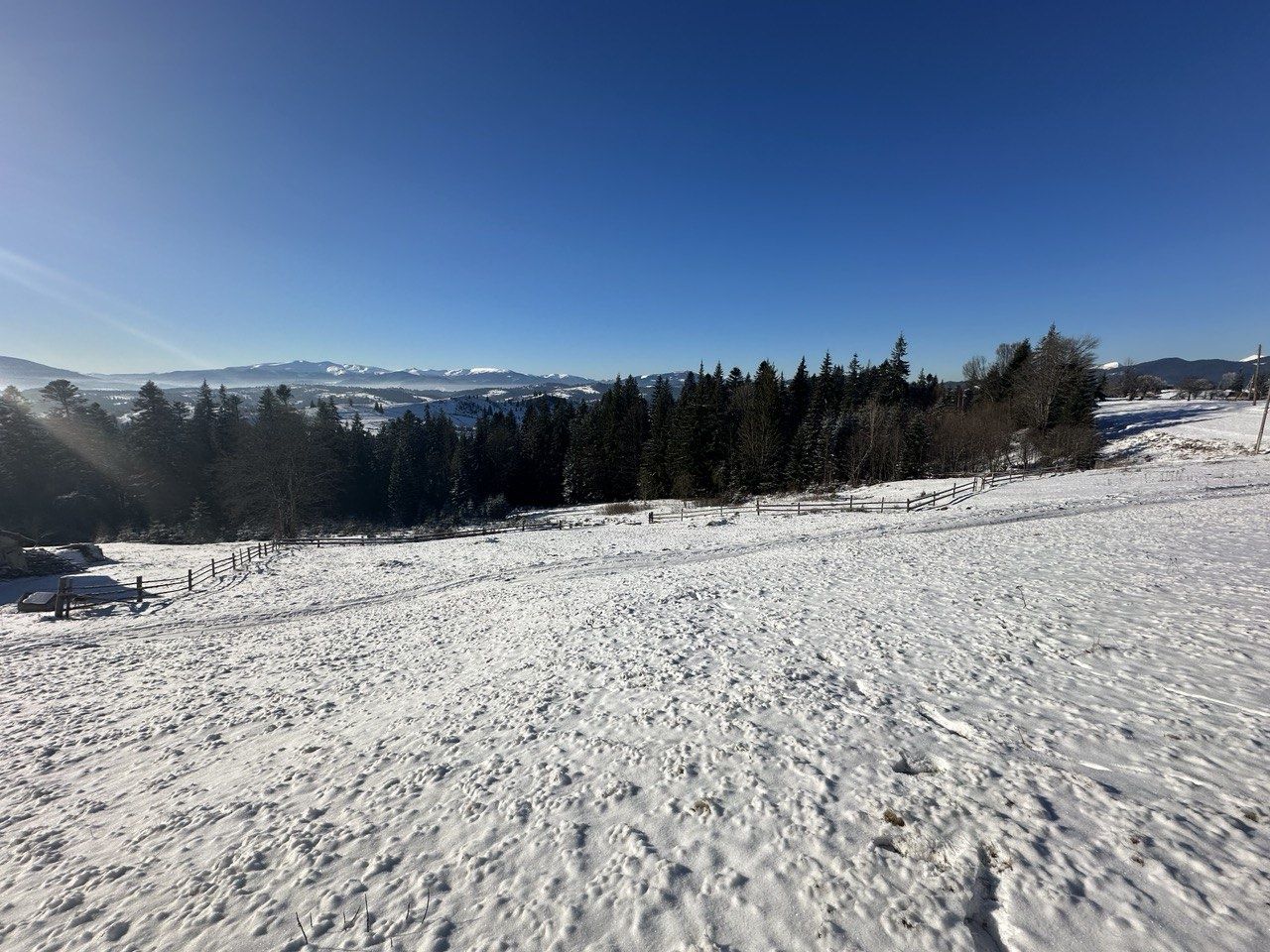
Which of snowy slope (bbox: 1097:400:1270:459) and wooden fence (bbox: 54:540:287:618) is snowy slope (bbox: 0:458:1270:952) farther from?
snowy slope (bbox: 1097:400:1270:459)

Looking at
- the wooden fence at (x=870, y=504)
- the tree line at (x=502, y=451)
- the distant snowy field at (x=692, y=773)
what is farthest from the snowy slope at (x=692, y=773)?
the tree line at (x=502, y=451)

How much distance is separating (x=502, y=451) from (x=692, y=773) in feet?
254

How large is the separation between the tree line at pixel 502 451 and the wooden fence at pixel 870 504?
1017 cm

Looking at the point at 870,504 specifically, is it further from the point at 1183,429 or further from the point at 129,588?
the point at 129,588

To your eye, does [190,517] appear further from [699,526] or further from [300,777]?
[300,777]

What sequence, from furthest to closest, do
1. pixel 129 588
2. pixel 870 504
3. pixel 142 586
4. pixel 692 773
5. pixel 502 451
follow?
pixel 502 451 → pixel 870 504 → pixel 129 588 → pixel 142 586 → pixel 692 773

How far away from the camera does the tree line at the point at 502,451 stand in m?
47.2

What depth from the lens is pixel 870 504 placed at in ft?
123

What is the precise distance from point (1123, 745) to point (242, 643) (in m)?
22.1

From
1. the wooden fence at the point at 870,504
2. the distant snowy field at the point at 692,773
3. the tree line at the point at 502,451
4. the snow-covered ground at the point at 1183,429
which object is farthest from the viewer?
the tree line at the point at 502,451

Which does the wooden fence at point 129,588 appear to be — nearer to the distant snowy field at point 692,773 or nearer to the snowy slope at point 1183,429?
the distant snowy field at point 692,773

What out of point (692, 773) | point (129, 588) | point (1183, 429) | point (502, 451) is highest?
point (502, 451)

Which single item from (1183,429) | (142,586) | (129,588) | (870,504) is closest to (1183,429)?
(1183,429)

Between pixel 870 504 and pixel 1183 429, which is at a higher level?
pixel 1183 429
